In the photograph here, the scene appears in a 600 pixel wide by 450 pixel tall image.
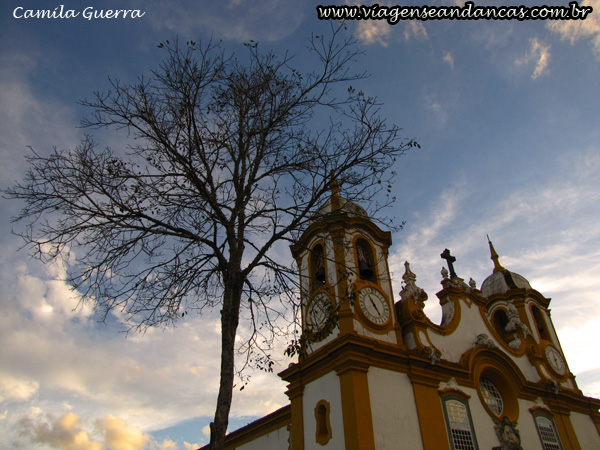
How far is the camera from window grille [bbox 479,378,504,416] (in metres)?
14.5

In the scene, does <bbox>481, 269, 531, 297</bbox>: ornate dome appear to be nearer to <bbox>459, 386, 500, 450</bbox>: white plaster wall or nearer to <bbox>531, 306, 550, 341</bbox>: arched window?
<bbox>531, 306, 550, 341</bbox>: arched window

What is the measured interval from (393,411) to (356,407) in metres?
1.32

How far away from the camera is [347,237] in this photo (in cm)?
1480

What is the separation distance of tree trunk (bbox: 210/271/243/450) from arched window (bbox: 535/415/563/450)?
12985 millimetres

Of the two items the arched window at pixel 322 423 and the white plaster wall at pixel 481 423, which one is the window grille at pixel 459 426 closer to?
the white plaster wall at pixel 481 423

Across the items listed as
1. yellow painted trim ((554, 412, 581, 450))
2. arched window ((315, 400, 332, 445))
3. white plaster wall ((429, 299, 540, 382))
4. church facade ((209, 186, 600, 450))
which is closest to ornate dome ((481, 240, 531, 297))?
church facade ((209, 186, 600, 450))

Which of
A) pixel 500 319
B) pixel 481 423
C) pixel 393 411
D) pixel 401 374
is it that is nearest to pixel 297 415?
pixel 393 411

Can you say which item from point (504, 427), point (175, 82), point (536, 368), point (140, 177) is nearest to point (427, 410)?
point (504, 427)

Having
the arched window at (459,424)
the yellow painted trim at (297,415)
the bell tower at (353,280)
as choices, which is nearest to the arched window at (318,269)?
the bell tower at (353,280)

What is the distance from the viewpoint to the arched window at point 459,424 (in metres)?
12.4

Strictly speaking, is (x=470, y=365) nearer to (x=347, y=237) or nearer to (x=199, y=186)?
(x=347, y=237)

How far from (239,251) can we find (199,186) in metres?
1.41

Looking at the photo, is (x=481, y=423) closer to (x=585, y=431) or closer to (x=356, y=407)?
(x=356, y=407)

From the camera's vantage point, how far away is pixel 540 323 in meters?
20.7
